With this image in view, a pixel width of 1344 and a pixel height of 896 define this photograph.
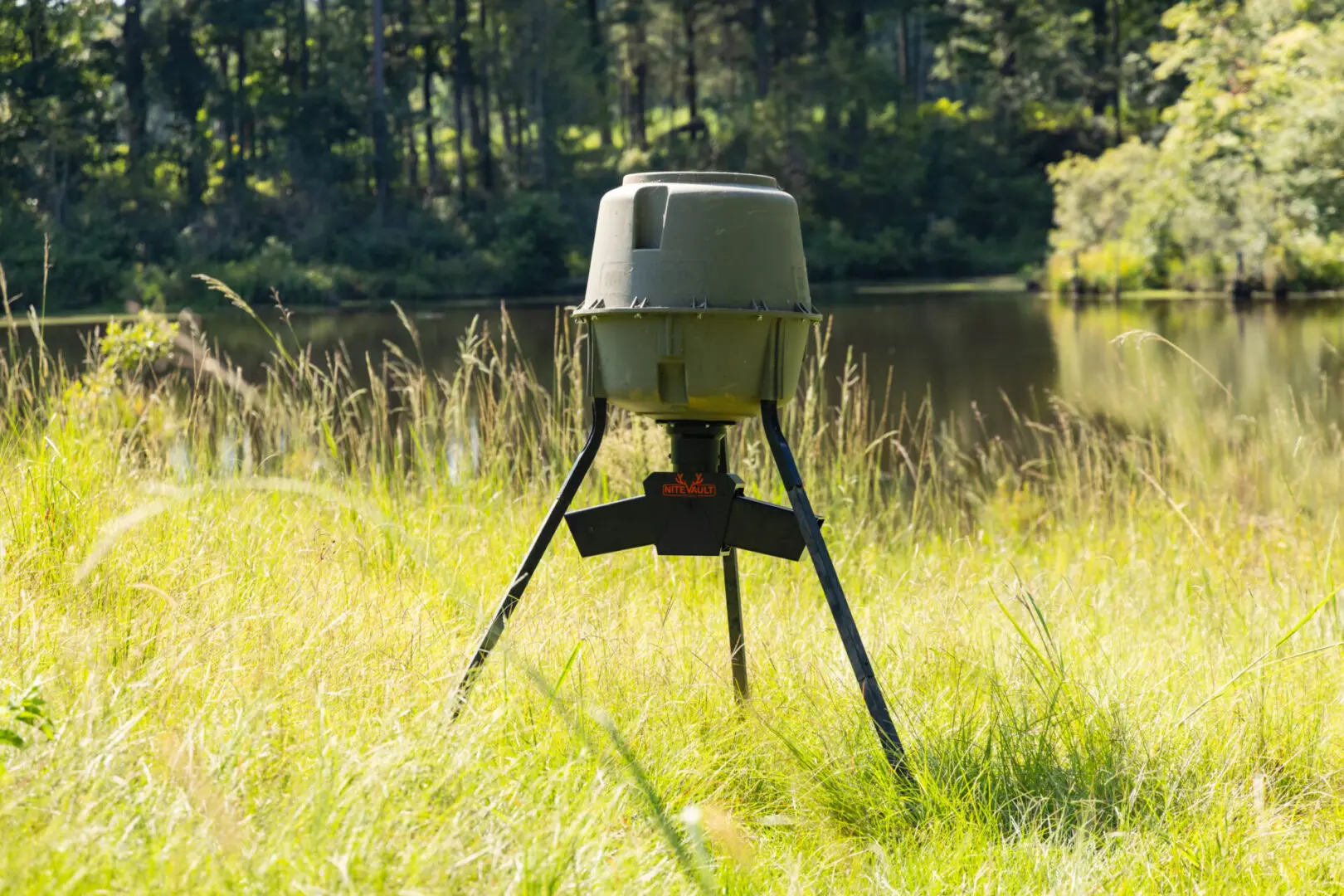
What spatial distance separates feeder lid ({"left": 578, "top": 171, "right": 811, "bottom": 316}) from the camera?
2.24 metres

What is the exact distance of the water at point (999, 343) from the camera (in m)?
12.4

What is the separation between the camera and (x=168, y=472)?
13.3 ft

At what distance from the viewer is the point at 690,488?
7.88 ft

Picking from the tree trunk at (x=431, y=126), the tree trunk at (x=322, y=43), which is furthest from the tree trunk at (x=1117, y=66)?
the tree trunk at (x=322, y=43)

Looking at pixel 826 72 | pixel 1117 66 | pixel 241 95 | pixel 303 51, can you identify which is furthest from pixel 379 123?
pixel 1117 66

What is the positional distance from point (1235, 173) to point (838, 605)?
21.8 metres

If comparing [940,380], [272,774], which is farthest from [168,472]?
[940,380]

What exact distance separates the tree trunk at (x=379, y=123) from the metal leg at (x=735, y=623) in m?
32.4

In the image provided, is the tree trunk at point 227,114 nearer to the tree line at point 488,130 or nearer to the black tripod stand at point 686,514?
the tree line at point 488,130

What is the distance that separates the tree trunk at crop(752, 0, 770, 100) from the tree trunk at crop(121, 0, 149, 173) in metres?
16.5

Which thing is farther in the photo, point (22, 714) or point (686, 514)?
point (686, 514)

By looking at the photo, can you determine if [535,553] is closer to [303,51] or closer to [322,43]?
[303,51]

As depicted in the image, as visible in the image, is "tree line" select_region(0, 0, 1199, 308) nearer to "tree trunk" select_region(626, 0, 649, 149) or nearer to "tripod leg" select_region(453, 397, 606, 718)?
"tree trunk" select_region(626, 0, 649, 149)

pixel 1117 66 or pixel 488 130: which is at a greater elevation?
pixel 1117 66
